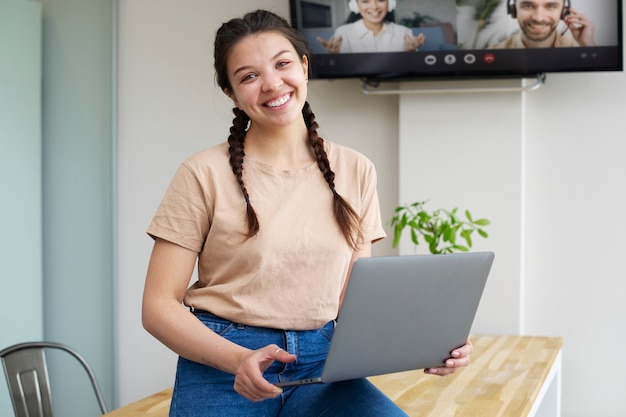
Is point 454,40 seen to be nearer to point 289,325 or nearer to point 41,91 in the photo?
point 41,91

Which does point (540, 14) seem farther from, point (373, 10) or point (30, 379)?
point (30, 379)

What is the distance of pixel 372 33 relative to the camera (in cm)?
331

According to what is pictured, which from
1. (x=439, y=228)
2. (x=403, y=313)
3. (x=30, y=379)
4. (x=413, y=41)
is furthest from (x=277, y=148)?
(x=413, y=41)

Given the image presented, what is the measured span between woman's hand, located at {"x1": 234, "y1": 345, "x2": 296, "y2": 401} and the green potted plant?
1751 mm

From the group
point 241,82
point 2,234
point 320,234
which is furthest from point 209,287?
point 2,234

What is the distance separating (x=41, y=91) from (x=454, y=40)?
1.53 metres

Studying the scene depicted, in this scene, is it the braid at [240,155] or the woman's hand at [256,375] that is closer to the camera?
the woman's hand at [256,375]

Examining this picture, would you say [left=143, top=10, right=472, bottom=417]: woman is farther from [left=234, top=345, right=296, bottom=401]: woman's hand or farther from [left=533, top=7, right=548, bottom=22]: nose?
[left=533, top=7, right=548, bottom=22]: nose

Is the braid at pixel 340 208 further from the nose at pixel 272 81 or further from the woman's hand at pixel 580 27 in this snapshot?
the woman's hand at pixel 580 27

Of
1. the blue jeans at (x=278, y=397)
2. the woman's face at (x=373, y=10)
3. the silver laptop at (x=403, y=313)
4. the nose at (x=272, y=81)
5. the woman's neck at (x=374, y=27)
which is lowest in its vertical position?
the blue jeans at (x=278, y=397)

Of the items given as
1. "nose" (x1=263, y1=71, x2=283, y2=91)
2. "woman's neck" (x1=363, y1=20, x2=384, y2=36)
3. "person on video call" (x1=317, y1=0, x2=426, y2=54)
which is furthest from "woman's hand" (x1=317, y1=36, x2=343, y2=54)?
"nose" (x1=263, y1=71, x2=283, y2=91)

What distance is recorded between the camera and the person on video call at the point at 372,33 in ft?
10.8

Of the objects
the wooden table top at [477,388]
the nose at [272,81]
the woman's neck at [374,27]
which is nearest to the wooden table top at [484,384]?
the wooden table top at [477,388]

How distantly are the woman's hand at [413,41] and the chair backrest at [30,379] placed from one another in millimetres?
1567
